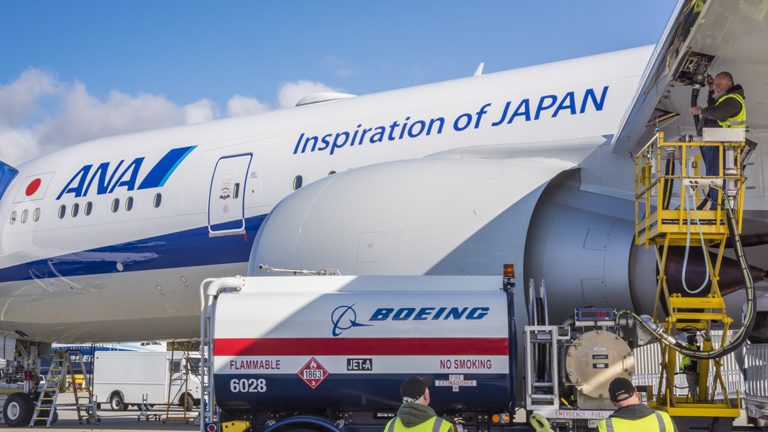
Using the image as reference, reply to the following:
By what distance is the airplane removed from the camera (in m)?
7.93

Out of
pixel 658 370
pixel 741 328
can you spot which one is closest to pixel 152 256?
pixel 658 370

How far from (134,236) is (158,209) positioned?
63 centimetres

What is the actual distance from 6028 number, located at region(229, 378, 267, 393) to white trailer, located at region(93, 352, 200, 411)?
19.5 meters

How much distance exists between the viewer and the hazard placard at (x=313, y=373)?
6.60m

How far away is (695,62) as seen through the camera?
6945 millimetres

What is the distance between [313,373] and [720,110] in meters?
4.43

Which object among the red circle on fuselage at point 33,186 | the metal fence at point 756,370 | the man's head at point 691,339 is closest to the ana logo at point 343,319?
the man's head at point 691,339

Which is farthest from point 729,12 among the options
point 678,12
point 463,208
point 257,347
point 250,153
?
point 250,153

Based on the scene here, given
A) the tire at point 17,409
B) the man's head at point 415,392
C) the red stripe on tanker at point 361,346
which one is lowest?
the tire at point 17,409

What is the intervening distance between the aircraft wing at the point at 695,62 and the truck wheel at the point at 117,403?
2431cm

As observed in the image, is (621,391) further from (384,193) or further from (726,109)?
(384,193)

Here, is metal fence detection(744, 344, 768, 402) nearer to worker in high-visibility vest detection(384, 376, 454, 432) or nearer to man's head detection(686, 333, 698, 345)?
man's head detection(686, 333, 698, 345)

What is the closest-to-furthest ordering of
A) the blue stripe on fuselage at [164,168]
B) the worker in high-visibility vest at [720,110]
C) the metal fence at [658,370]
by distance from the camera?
1. the worker in high-visibility vest at [720,110]
2. the metal fence at [658,370]
3. the blue stripe on fuselage at [164,168]

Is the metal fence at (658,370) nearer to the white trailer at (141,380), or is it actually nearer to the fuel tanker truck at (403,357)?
the fuel tanker truck at (403,357)
